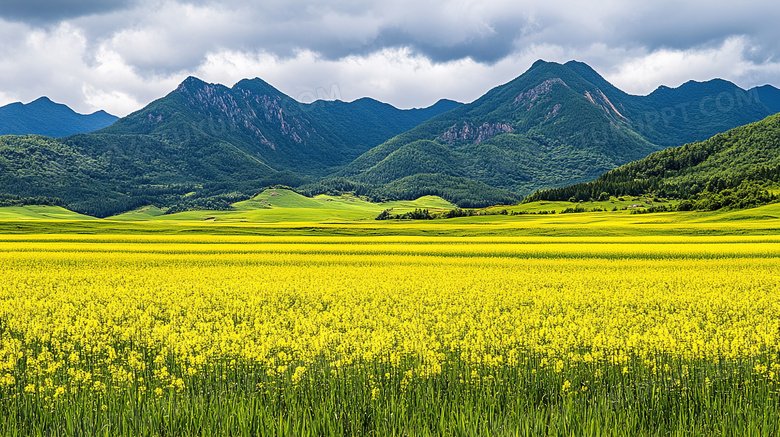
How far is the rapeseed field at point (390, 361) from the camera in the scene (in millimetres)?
6215

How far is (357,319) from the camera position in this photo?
39.0 feet

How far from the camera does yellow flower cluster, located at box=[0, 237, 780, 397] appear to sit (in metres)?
8.45

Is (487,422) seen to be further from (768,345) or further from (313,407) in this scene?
(768,345)

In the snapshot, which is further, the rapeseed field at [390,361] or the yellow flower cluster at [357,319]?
the yellow flower cluster at [357,319]

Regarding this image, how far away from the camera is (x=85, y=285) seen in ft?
59.5

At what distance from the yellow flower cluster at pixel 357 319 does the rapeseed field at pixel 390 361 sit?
2.8 inches

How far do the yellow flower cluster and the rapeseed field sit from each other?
0.07 meters

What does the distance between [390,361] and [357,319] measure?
3653 millimetres

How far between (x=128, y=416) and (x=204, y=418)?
1.27m

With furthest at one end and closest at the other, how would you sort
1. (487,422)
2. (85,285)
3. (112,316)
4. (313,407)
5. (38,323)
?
(85,285) → (112,316) → (38,323) → (313,407) → (487,422)

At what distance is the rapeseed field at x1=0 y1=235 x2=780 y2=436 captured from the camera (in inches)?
245

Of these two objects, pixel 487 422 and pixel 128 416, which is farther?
pixel 128 416

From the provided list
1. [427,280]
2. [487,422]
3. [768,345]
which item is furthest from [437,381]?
[427,280]

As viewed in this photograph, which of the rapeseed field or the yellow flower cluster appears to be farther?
the yellow flower cluster
